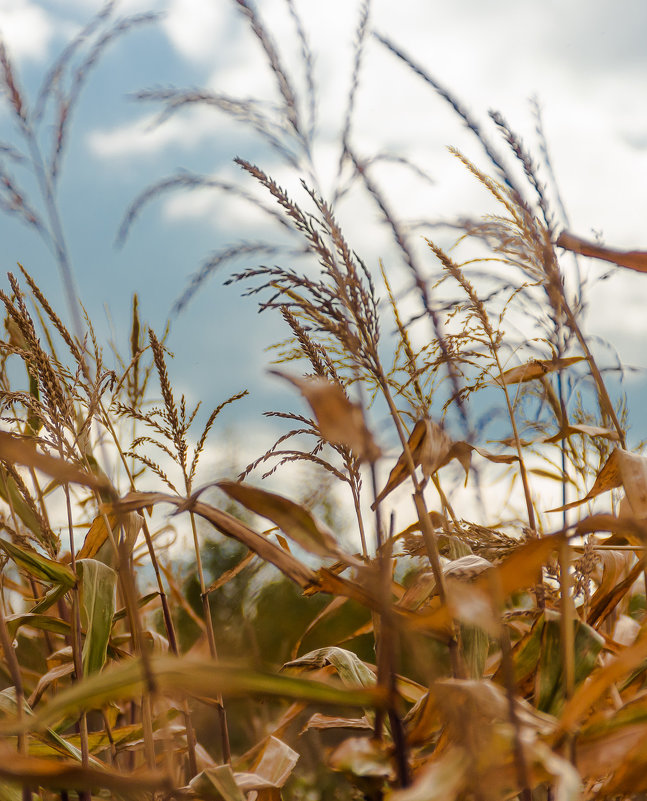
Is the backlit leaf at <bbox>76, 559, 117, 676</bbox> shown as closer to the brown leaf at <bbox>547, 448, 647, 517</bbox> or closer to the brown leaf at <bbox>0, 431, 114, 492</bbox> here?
the brown leaf at <bbox>0, 431, 114, 492</bbox>

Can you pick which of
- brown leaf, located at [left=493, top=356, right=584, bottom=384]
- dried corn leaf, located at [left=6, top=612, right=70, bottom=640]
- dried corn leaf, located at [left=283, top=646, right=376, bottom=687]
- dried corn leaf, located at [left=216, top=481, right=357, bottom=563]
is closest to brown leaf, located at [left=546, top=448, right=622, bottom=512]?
brown leaf, located at [left=493, top=356, right=584, bottom=384]

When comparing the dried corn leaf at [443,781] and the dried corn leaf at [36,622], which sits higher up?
the dried corn leaf at [36,622]

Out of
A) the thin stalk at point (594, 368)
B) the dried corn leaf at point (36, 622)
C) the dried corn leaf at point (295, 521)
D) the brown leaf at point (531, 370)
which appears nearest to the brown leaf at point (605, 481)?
the thin stalk at point (594, 368)

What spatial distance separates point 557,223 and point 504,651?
1.68 ft

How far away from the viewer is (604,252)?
77cm

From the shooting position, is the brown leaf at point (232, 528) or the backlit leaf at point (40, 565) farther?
the backlit leaf at point (40, 565)

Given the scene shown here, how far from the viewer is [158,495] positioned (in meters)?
0.59

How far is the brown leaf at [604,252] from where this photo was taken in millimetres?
752

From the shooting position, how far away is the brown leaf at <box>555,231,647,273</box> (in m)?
0.75

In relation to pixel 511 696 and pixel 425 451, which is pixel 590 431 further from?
pixel 511 696

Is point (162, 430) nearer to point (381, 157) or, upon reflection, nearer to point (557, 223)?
point (381, 157)

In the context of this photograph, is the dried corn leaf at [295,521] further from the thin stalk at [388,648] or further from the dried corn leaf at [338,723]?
the dried corn leaf at [338,723]

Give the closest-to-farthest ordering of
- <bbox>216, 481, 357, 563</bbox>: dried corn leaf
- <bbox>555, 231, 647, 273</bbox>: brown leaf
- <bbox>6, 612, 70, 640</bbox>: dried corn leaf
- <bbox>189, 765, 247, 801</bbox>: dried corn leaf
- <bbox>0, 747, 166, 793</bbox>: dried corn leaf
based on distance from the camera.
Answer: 1. <bbox>0, 747, 166, 793</bbox>: dried corn leaf
2. <bbox>216, 481, 357, 563</bbox>: dried corn leaf
3. <bbox>189, 765, 247, 801</bbox>: dried corn leaf
4. <bbox>555, 231, 647, 273</bbox>: brown leaf
5. <bbox>6, 612, 70, 640</bbox>: dried corn leaf

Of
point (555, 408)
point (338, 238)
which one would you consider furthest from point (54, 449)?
point (555, 408)
